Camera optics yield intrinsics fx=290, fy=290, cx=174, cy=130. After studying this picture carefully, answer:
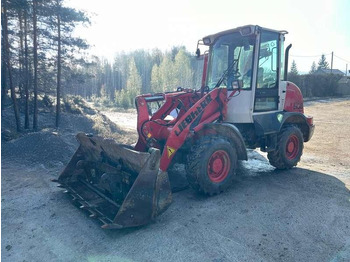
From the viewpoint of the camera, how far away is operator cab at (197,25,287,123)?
538 cm

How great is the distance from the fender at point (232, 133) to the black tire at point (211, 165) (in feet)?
0.51

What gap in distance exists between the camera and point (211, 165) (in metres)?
4.80

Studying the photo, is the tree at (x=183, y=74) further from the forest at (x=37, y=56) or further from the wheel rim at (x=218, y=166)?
the wheel rim at (x=218, y=166)

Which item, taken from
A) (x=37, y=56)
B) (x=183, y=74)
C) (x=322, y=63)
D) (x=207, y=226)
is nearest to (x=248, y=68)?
(x=207, y=226)

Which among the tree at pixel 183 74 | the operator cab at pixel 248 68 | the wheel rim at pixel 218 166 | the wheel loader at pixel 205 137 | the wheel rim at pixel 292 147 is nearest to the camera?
the wheel loader at pixel 205 137

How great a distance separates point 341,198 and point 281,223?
5.17ft

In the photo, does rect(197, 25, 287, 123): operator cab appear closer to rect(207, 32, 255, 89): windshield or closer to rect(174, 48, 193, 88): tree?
rect(207, 32, 255, 89): windshield

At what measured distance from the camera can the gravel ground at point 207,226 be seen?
3322mm

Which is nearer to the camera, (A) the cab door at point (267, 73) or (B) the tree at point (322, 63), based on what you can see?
(A) the cab door at point (267, 73)

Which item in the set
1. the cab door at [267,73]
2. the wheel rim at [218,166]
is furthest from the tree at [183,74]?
the wheel rim at [218,166]

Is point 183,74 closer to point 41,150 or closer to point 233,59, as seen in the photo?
point 41,150

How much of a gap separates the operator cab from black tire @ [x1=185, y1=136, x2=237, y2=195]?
964mm

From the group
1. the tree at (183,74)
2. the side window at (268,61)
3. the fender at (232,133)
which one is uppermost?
the tree at (183,74)

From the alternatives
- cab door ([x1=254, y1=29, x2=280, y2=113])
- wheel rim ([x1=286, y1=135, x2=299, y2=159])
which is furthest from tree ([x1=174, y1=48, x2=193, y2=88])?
cab door ([x1=254, y1=29, x2=280, y2=113])
